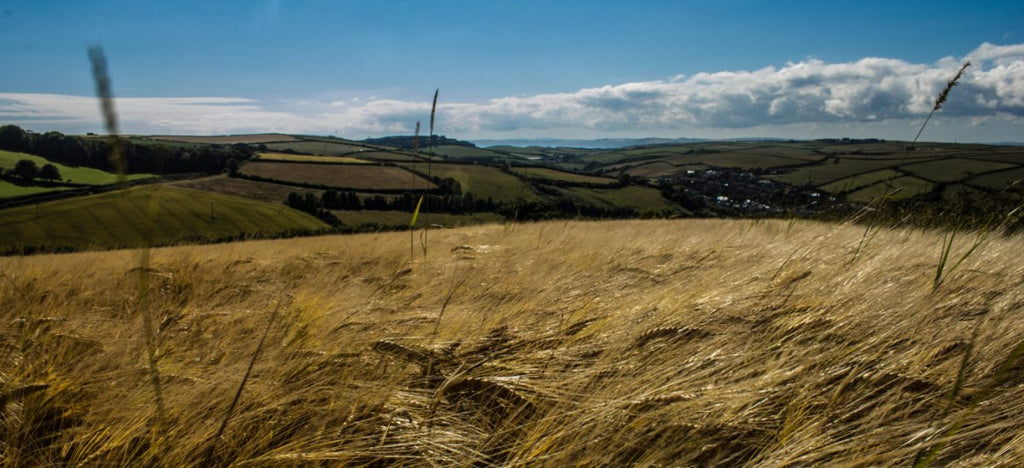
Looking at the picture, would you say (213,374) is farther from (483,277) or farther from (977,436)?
(977,436)

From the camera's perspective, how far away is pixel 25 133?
203 feet

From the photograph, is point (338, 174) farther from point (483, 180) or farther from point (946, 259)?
point (946, 259)

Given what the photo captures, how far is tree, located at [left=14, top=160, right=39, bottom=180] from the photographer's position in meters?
52.8

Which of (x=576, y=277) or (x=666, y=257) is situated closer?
(x=576, y=277)

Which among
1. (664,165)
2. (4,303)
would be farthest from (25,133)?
(664,165)

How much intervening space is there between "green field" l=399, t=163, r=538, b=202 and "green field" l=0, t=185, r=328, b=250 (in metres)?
19.5

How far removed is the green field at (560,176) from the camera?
243 feet

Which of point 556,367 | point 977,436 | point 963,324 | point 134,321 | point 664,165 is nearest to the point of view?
point 977,436

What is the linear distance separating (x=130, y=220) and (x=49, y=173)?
22906 millimetres

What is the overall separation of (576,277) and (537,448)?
2144mm

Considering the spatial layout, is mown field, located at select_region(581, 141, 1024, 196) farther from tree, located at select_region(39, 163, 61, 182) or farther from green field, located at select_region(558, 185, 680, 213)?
tree, located at select_region(39, 163, 61, 182)

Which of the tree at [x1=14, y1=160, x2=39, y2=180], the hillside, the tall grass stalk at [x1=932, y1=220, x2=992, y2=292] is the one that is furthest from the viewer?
the tree at [x1=14, y1=160, x2=39, y2=180]

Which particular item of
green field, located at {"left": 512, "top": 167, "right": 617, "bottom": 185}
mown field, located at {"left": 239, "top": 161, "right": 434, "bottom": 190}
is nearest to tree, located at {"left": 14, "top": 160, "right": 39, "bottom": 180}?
mown field, located at {"left": 239, "top": 161, "right": 434, "bottom": 190}

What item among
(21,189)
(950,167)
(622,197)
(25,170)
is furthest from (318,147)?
(950,167)
